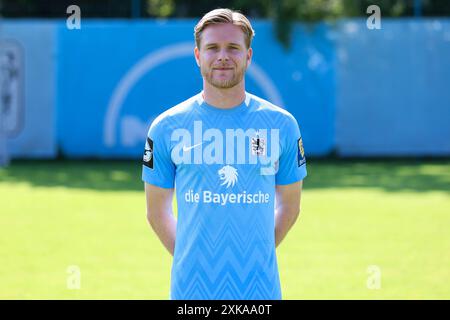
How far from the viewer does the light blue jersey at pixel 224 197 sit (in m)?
3.58

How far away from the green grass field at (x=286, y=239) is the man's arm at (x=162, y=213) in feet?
11.5

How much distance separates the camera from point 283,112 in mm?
3717

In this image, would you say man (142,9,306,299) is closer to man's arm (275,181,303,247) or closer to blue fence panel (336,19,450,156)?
man's arm (275,181,303,247)

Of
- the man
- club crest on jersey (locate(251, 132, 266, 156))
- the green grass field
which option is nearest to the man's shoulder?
the man

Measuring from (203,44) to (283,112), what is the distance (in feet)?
1.49

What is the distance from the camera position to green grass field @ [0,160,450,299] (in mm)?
7648

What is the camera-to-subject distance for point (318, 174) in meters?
16.8

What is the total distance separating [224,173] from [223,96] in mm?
320

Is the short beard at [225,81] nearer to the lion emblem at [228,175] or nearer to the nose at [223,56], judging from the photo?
the nose at [223,56]

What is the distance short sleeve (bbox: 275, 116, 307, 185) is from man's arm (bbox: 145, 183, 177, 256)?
1.61 ft

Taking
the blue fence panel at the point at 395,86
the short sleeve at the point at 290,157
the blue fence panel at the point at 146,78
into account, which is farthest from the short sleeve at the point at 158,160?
the blue fence panel at the point at 395,86

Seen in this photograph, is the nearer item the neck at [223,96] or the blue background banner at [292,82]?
the neck at [223,96]
